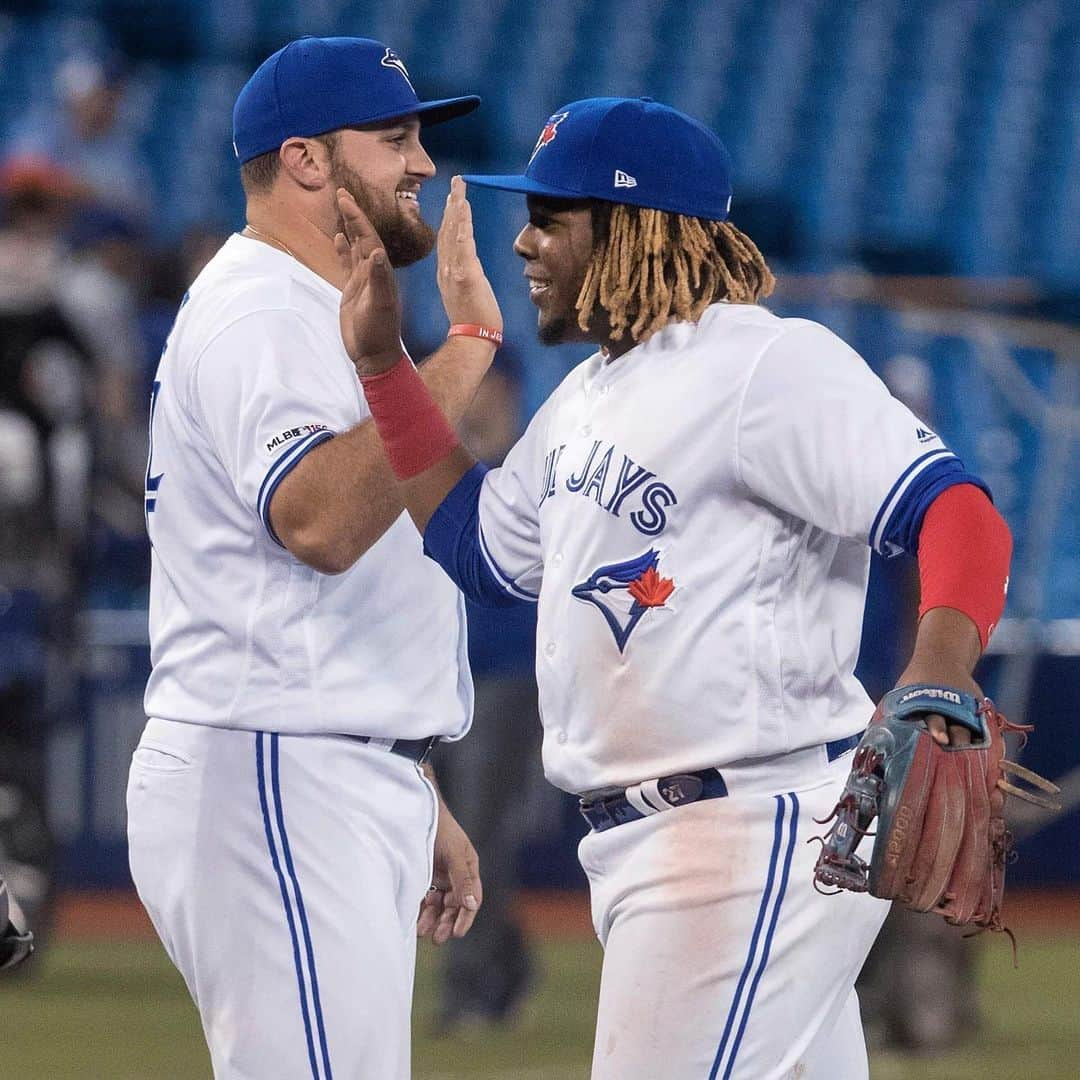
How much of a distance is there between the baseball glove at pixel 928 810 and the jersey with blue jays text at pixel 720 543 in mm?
260

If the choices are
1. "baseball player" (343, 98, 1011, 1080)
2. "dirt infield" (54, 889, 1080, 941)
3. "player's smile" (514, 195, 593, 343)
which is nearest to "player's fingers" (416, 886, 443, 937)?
"baseball player" (343, 98, 1011, 1080)

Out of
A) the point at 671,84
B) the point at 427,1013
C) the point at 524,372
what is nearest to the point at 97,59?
the point at 524,372

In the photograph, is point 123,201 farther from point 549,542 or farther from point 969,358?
point 549,542

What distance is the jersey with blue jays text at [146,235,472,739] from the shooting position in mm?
3246

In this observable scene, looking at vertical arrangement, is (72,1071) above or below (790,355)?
below

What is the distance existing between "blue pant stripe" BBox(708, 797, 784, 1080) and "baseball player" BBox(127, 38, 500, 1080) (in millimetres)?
544

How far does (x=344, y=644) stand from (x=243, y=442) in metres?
0.34

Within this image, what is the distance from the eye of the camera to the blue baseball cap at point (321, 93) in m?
3.52

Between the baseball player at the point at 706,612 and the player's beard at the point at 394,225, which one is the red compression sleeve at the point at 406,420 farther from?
the player's beard at the point at 394,225

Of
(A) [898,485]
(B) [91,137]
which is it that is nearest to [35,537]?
(B) [91,137]

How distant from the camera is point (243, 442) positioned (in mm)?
3207

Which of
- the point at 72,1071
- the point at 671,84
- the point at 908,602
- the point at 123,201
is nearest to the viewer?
the point at 72,1071

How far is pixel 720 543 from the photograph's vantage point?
291 centimetres

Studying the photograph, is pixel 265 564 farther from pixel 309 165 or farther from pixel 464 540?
pixel 309 165
